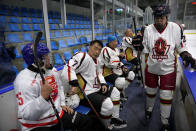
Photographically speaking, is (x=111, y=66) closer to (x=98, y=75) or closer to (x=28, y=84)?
(x=98, y=75)

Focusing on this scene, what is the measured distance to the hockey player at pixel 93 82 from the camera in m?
1.53

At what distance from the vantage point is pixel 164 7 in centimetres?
148

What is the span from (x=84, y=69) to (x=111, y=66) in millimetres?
738

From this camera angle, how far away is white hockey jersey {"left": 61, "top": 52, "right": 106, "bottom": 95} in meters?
1.57

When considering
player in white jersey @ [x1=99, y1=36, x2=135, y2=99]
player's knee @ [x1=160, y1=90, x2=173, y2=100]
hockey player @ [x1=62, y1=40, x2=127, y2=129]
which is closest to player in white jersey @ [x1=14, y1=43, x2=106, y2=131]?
hockey player @ [x1=62, y1=40, x2=127, y2=129]

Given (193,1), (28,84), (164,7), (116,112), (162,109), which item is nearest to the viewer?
(28,84)

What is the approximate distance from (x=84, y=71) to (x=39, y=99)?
0.81 m

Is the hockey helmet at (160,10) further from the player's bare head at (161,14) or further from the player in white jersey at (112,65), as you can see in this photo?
the player in white jersey at (112,65)

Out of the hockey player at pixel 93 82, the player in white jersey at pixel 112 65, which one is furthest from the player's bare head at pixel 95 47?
the player in white jersey at pixel 112 65

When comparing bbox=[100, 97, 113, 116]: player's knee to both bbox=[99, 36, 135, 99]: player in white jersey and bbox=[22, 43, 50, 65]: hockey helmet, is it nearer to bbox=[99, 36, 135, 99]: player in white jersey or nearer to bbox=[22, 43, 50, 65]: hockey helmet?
bbox=[99, 36, 135, 99]: player in white jersey

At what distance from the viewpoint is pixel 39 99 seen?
0.90 metres

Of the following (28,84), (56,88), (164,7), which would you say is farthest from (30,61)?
(164,7)

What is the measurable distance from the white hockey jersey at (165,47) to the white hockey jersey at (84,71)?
724 millimetres

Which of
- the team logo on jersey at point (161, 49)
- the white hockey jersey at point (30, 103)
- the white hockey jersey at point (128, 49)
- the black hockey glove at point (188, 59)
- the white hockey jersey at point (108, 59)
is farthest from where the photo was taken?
the white hockey jersey at point (128, 49)
